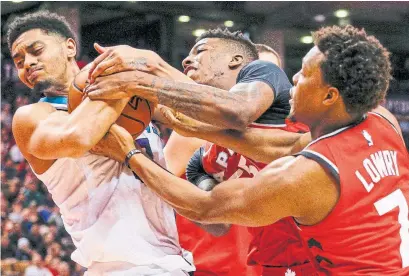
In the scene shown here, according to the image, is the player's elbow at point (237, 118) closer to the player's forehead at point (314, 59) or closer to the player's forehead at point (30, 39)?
the player's forehead at point (314, 59)

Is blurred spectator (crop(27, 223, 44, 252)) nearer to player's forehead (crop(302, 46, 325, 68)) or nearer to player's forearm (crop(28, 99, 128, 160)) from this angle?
player's forearm (crop(28, 99, 128, 160))

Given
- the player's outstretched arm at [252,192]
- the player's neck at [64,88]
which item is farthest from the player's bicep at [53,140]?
the player's neck at [64,88]

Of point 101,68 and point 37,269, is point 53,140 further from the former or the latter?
point 37,269

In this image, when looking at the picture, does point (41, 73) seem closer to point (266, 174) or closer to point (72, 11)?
point (266, 174)

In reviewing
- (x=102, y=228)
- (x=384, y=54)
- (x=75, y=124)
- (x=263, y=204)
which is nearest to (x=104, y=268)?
(x=102, y=228)

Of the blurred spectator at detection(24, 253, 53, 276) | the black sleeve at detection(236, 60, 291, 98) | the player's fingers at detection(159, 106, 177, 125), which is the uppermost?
the black sleeve at detection(236, 60, 291, 98)

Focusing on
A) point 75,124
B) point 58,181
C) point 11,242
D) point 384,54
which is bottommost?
point 11,242

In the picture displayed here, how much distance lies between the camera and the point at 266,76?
12.1 ft

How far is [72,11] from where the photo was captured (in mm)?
14188

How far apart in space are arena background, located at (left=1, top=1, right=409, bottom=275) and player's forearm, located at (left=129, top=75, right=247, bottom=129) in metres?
7.47

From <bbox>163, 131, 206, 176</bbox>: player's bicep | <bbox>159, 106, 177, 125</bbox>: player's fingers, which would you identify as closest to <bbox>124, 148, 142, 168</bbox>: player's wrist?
<bbox>159, 106, 177, 125</bbox>: player's fingers

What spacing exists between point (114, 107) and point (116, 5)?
11832 millimetres

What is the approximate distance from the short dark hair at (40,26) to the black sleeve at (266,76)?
1.01 metres

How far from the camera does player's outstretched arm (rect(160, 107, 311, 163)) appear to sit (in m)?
3.63
